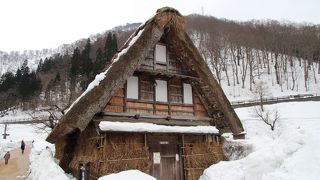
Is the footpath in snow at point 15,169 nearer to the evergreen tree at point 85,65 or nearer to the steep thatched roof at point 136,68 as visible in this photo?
the steep thatched roof at point 136,68

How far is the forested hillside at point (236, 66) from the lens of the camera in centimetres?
5494

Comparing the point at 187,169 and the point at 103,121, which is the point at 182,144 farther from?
the point at 103,121

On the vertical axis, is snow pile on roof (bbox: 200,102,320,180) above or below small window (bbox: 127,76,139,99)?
below

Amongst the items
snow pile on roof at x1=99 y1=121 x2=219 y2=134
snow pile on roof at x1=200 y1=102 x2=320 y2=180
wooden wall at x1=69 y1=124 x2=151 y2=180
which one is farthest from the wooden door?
snow pile on roof at x1=200 y1=102 x2=320 y2=180

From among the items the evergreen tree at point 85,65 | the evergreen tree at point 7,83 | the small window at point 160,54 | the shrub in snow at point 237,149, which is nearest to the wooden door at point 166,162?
the small window at point 160,54

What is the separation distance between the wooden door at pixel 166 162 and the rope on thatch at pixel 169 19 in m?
5.17

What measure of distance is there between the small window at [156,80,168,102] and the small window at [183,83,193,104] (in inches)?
41.3

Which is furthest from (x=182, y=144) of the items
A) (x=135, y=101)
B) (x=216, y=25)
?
(x=216, y=25)

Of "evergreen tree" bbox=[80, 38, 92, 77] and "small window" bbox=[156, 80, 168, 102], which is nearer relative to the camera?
"small window" bbox=[156, 80, 168, 102]

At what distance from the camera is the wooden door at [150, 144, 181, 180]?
12562 millimetres

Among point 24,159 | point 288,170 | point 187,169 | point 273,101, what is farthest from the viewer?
point 273,101

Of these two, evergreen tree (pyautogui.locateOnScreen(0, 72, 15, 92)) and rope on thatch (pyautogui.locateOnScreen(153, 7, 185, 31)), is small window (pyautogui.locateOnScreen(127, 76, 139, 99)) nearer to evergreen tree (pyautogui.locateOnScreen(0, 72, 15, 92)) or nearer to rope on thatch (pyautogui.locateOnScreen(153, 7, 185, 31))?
rope on thatch (pyautogui.locateOnScreen(153, 7, 185, 31))

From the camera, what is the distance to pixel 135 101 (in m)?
12.5

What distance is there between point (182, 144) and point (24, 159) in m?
18.4
